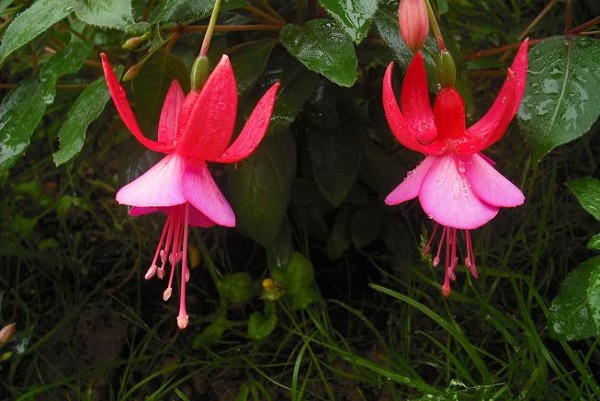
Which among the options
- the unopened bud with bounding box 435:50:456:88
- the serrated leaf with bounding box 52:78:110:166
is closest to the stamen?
the serrated leaf with bounding box 52:78:110:166

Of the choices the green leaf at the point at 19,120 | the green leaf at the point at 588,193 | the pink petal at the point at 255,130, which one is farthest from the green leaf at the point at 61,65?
the green leaf at the point at 588,193

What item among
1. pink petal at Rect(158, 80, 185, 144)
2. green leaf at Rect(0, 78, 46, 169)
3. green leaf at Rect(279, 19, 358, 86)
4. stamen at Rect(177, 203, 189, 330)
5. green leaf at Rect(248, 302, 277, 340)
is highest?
pink petal at Rect(158, 80, 185, 144)

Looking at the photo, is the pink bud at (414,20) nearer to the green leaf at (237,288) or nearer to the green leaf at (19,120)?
the green leaf at (19,120)

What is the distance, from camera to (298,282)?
117 centimetres

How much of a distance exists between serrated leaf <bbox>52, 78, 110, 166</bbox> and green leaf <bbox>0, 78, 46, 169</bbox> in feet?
0.26

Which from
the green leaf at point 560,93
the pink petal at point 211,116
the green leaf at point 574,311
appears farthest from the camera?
the green leaf at point 574,311

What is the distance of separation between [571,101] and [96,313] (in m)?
0.90

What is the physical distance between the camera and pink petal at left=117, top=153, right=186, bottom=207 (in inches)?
25.6

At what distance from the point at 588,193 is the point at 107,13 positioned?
560 mm

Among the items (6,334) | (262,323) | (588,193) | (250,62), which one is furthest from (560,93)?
(6,334)

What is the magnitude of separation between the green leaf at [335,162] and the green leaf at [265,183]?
5cm

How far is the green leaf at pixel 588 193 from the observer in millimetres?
819

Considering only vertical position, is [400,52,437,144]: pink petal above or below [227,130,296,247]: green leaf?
above

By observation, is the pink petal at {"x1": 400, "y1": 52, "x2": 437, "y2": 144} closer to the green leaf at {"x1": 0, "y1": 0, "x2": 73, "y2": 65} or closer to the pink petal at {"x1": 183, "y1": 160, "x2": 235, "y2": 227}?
the pink petal at {"x1": 183, "y1": 160, "x2": 235, "y2": 227}
